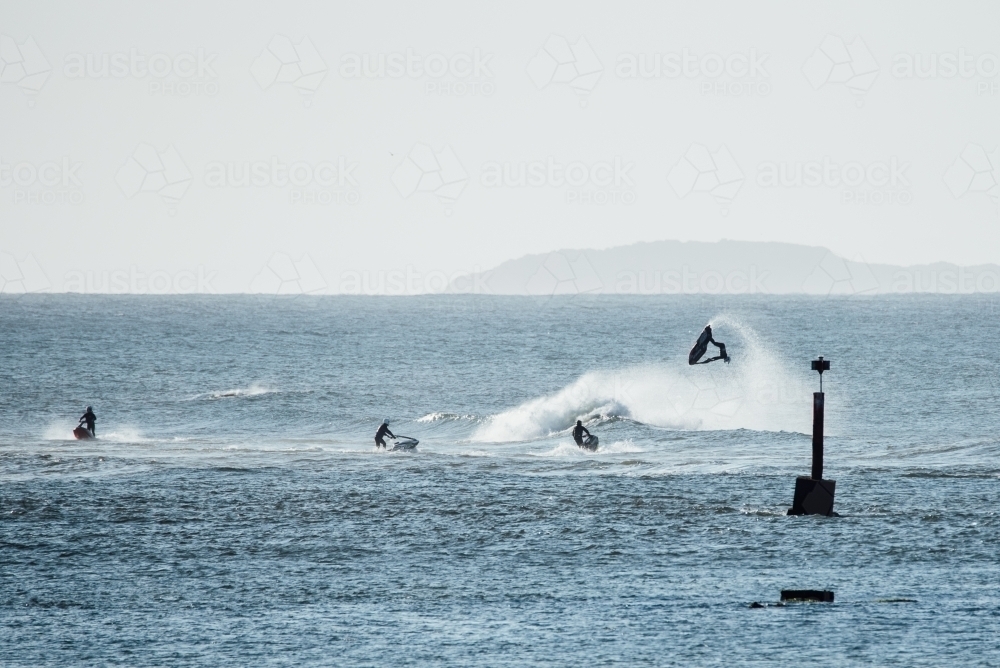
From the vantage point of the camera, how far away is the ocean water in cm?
2011

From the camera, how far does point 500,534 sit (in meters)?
27.8

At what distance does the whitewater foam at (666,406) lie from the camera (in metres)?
55.3

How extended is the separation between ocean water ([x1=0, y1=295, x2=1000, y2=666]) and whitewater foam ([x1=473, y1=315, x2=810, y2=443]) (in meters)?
0.27

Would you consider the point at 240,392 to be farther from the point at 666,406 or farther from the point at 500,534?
the point at 500,534

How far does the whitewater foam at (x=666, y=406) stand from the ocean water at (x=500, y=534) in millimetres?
267

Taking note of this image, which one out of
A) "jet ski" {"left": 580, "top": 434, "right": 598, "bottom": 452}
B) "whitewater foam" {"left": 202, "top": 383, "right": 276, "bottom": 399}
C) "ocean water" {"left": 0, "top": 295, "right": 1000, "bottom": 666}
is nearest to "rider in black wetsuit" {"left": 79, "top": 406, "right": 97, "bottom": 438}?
"ocean water" {"left": 0, "top": 295, "right": 1000, "bottom": 666}

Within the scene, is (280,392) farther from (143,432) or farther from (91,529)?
(91,529)

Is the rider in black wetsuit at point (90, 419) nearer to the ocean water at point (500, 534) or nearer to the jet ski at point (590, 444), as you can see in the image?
the ocean water at point (500, 534)

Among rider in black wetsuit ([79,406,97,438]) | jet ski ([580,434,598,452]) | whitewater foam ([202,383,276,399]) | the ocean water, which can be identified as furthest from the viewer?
whitewater foam ([202,383,276,399])

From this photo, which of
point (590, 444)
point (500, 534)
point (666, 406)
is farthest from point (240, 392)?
point (500, 534)

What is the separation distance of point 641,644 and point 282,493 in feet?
50.0

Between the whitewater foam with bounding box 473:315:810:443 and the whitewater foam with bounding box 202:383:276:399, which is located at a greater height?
the whitewater foam with bounding box 473:315:810:443

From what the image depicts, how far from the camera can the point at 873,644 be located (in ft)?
64.3

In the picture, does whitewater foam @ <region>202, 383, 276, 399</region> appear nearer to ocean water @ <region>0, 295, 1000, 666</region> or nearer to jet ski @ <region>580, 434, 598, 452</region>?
ocean water @ <region>0, 295, 1000, 666</region>
